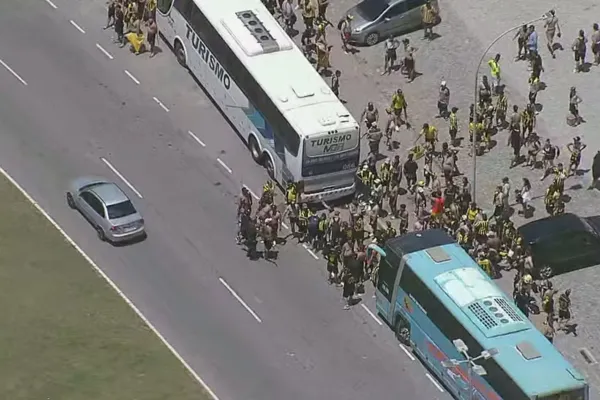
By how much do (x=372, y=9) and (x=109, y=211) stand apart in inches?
689

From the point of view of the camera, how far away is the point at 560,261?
179 feet

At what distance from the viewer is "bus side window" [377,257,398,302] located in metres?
51.2

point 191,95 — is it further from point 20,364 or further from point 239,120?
point 20,364

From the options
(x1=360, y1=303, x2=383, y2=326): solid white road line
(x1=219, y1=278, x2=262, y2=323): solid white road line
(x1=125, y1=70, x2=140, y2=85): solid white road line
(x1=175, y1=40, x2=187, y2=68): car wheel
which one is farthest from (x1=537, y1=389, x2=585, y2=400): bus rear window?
(x1=125, y1=70, x2=140, y2=85): solid white road line

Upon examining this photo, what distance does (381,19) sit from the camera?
66.2m

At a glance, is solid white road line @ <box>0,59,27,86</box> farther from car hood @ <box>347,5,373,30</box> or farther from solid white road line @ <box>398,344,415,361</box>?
solid white road line @ <box>398,344,415,361</box>

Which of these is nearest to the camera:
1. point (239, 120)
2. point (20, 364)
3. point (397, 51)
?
point (20, 364)

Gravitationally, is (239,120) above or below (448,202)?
above

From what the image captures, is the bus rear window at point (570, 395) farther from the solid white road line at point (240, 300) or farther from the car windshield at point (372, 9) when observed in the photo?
the car windshield at point (372, 9)

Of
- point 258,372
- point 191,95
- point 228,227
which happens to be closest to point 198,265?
point 228,227

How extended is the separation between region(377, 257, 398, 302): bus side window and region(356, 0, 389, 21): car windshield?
17482mm

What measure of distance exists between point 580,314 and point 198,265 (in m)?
13.4

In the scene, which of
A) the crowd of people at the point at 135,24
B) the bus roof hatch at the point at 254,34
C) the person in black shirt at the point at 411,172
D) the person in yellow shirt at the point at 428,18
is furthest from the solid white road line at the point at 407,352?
the crowd of people at the point at 135,24

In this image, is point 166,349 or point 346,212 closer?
point 166,349
